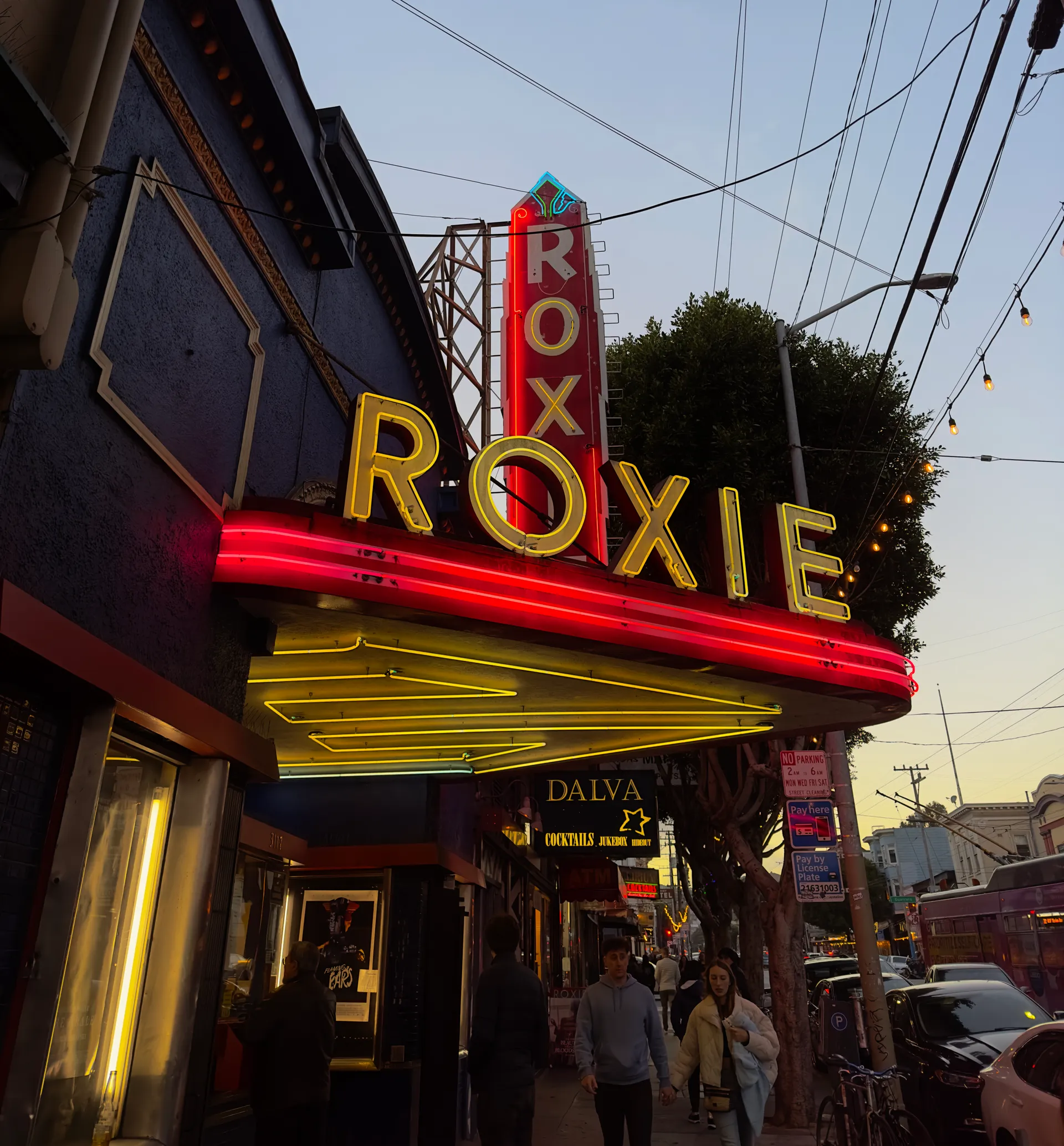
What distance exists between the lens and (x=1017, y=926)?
16.2 m

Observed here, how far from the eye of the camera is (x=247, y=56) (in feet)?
22.5

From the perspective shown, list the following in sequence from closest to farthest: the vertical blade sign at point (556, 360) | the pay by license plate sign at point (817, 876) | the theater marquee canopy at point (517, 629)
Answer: the theater marquee canopy at point (517, 629) < the pay by license plate sign at point (817, 876) < the vertical blade sign at point (556, 360)

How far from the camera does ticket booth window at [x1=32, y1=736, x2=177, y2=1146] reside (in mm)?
4734

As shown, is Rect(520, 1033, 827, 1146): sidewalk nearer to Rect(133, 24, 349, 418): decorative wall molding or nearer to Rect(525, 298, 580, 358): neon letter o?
Rect(133, 24, 349, 418): decorative wall molding

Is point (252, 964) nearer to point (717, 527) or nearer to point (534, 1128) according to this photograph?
point (534, 1128)

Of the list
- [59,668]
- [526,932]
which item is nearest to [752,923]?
[526,932]

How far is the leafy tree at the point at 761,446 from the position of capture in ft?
52.5

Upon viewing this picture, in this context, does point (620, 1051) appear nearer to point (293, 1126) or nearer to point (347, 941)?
point (293, 1126)

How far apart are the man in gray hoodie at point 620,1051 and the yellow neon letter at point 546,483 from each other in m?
3.00

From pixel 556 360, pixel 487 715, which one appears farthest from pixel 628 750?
pixel 556 360

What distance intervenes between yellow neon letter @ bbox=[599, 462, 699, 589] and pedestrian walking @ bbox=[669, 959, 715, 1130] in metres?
5.88

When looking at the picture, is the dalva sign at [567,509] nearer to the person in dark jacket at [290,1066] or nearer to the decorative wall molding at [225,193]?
the decorative wall molding at [225,193]

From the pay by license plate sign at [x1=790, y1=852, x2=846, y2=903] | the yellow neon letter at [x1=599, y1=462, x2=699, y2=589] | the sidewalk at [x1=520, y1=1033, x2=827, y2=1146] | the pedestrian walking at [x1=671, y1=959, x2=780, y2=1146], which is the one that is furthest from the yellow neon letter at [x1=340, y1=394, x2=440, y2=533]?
the sidewalk at [x1=520, y1=1033, x2=827, y2=1146]

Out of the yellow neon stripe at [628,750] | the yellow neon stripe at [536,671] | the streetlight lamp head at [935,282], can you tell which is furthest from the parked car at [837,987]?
the streetlight lamp head at [935,282]
